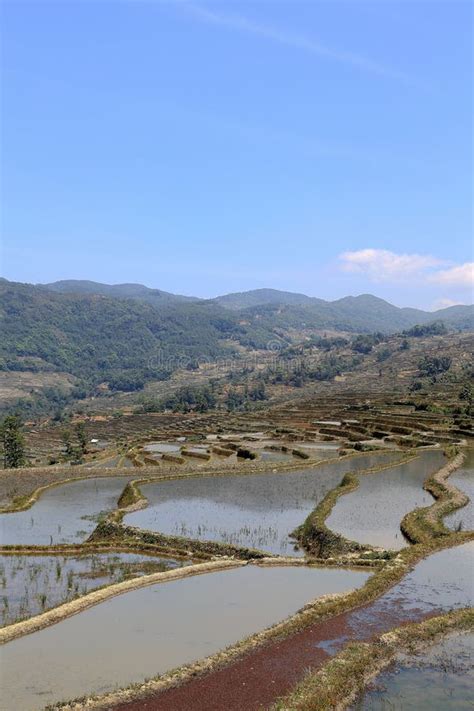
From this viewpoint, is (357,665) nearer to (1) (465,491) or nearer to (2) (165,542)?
(2) (165,542)

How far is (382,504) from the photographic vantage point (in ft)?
96.0

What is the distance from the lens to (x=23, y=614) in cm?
1695

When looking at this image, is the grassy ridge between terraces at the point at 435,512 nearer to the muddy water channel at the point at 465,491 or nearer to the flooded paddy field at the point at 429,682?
the muddy water channel at the point at 465,491

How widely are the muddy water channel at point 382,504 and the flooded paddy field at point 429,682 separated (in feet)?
29.3

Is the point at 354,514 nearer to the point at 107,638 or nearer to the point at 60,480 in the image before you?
the point at 107,638

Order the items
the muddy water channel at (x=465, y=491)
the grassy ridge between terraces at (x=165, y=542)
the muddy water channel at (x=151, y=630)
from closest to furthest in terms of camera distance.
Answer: the muddy water channel at (x=151, y=630) < the grassy ridge between terraces at (x=165, y=542) < the muddy water channel at (x=465, y=491)

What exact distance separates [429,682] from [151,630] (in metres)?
6.60

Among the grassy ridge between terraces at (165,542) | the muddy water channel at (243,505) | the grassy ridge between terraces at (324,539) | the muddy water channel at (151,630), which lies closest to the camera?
the muddy water channel at (151,630)

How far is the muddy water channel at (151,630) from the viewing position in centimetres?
1255

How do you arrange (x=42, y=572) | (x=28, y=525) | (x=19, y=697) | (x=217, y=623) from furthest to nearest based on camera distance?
1. (x=28, y=525)
2. (x=42, y=572)
3. (x=217, y=623)
4. (x=19, y=697)

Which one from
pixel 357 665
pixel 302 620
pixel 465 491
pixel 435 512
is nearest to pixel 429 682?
pixel 357 665

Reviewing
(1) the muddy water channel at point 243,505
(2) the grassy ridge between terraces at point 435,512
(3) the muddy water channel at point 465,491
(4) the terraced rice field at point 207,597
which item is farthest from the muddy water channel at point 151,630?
(3) the muddy water channel at point 465,491

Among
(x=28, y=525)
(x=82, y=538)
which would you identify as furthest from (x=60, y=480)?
(x=82, y=538)

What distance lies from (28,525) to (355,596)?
18.2 m
